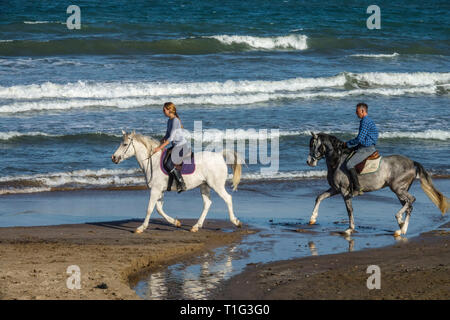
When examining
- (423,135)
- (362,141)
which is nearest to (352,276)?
(362,141)

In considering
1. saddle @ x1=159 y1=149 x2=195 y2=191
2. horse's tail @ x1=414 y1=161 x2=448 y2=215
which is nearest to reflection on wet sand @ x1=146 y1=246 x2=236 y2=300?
saddle @ x1=159 y1=149 x2=195 y2=191

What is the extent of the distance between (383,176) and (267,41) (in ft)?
95.8

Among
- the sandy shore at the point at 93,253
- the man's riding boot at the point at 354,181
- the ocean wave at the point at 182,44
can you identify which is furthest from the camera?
the ocean wave at the point at 182,44

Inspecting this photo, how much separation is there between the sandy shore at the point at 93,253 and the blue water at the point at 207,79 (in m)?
4.00

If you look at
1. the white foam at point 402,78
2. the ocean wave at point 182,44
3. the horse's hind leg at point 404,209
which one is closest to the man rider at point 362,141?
the horse's hind leg at point 404,209

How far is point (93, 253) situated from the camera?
35.8ft

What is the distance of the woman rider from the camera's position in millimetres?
12352

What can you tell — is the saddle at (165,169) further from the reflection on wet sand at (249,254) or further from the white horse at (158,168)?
the reflection on wet sand at (249,254)

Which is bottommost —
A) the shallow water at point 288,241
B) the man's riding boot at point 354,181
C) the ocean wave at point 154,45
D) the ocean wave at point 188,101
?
the shallow water at point 288,241

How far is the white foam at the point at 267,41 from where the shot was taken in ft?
132

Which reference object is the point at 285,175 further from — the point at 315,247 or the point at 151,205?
the point at 315,247

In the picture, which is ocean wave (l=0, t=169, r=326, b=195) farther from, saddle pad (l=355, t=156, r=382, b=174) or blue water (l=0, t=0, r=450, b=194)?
saddle pad (l=355, t=156, r=382, b=174)

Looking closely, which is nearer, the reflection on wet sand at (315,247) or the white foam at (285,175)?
the reflection on wet sand at (315,247)
